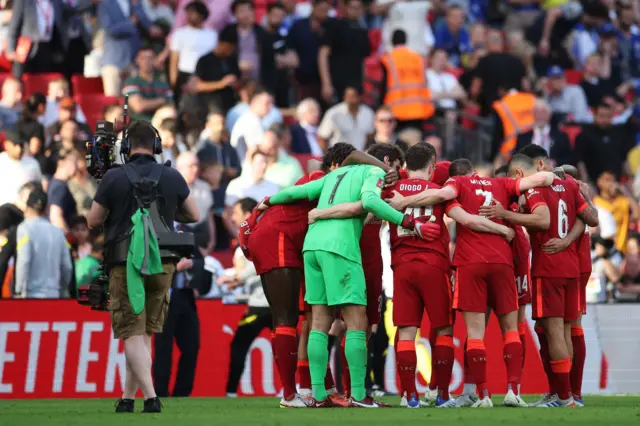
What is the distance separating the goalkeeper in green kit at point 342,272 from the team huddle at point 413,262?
1cm

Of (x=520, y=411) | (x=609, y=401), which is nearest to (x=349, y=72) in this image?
(x=609, y=401)

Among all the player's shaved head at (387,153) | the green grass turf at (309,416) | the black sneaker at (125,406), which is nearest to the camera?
the green grass turf at (309,416)

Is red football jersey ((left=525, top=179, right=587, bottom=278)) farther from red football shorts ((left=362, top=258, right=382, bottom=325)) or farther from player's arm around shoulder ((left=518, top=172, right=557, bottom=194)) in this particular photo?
red football shorts ((left=362, top=258, right=382, bottom=325))

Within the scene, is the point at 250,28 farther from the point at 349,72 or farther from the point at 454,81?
the point at 454,81

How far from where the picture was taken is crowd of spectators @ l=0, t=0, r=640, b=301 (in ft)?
64.8

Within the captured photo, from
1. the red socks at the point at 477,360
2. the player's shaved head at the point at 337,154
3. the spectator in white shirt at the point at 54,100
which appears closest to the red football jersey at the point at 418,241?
the player's shaved head at the point at 337,154

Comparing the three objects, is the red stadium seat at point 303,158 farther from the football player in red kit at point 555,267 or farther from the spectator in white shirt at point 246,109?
the football player in red kit at point 555,267

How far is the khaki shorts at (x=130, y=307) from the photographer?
11.4 meters

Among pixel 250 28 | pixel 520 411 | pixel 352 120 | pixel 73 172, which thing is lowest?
pixel 520 411

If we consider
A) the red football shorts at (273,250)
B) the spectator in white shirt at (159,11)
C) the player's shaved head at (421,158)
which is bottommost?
the red football shorts at (273,250)

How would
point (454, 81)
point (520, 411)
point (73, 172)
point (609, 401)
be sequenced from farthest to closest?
point (454, 81) < point (73, 172) < point (609, 401) < point (520, 411)

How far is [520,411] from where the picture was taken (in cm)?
1188

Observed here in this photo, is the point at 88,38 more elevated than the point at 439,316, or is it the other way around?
the point at 88,38

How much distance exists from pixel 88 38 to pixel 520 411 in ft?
39.1
